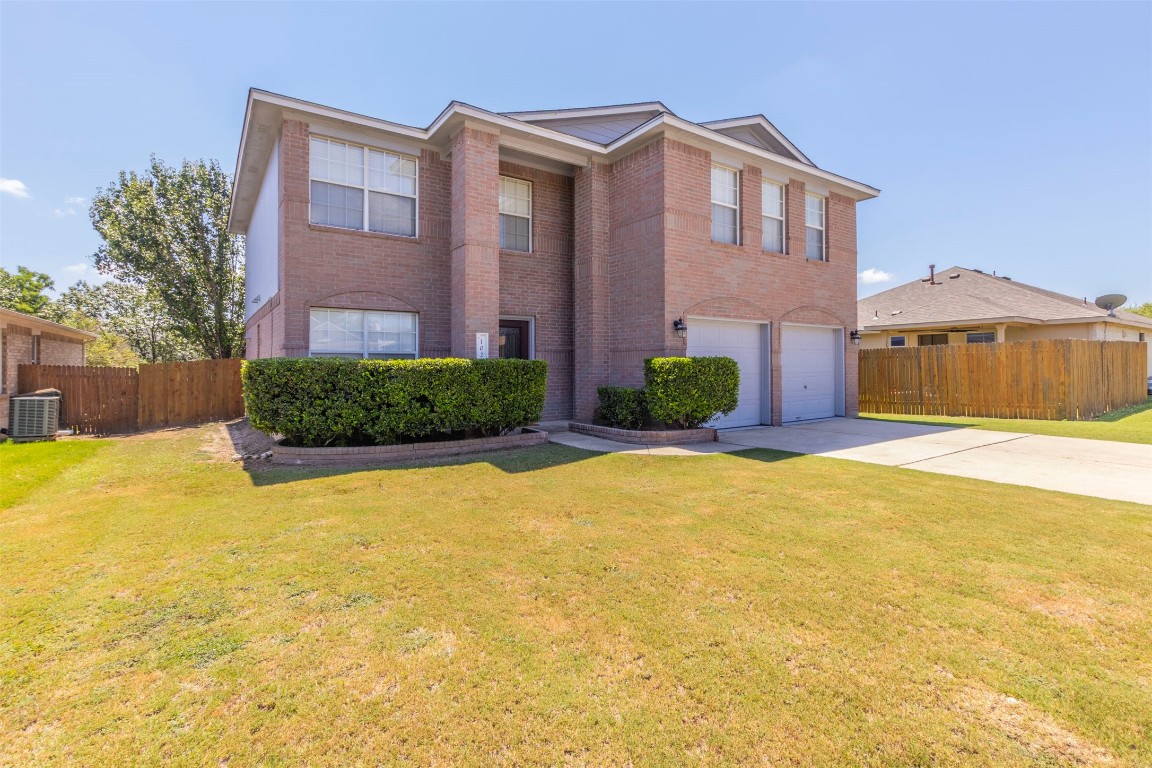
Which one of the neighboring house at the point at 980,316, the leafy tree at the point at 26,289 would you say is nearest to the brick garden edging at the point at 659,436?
the neighboring house at the point at 980,316

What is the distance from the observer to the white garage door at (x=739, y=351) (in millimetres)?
11258

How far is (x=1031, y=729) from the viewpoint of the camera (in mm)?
2025

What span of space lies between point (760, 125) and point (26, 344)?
2274cm

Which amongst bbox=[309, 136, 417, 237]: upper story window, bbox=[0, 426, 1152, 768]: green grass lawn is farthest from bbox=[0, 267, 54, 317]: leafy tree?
bbox=[0, 426, 1152, 768]: green grass lawn

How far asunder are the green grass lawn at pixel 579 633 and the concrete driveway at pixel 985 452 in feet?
4.14

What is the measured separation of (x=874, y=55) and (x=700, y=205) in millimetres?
5129

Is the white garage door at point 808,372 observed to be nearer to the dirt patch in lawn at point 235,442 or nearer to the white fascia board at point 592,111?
the white fascia board at point 592,111

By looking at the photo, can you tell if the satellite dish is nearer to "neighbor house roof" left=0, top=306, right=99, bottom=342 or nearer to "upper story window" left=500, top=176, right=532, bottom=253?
"upper story window" left=500, top=176, right=532, bottom=253

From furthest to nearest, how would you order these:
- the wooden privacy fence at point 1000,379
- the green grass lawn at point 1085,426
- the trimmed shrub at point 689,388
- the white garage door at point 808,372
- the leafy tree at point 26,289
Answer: the leafy tree at point 26,289 < the wooden privacy fence at point 1000,379 < the white garage door at point 808,372 < the green grass lawn at point 1085,426 < the trimmed shrub at point 689,388

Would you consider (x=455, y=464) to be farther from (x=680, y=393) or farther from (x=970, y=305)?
(x=970, y=305)

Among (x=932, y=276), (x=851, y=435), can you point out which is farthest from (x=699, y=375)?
(x=932, y=276)

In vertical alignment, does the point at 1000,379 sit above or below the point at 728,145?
below

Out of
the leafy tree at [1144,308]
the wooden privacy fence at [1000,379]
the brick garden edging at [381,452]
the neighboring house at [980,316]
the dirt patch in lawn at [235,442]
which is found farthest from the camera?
the leafy tree at [1144,308]

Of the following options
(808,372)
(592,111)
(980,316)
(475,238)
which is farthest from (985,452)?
(980,316)
